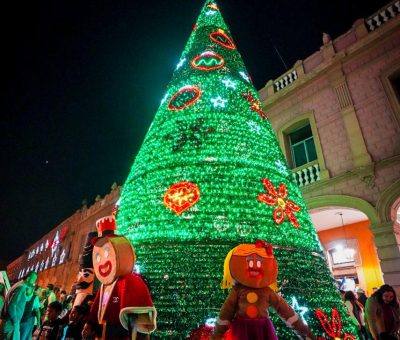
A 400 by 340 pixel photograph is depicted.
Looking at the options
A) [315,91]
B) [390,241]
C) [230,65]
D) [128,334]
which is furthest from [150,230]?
[315,91]

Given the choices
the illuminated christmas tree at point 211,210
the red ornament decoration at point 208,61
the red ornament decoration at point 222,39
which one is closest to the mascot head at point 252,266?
the illuminated christmas tree at point 211,210

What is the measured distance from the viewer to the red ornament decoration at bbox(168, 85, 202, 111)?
342cm

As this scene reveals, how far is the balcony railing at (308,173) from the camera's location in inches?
344

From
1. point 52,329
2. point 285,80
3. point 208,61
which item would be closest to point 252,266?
point 52,329

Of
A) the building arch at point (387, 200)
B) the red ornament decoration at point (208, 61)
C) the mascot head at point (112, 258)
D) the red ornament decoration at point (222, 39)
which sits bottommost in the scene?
the mascot head at point (112, 258)

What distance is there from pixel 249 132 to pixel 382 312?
9.38 feet

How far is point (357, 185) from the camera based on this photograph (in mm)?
7621

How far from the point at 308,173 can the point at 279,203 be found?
684 centimetres

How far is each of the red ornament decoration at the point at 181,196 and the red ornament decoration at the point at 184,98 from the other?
1.14 m

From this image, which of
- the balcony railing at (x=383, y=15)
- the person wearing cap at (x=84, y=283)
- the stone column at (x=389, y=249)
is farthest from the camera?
the balcony railing at (x=383, y=15)

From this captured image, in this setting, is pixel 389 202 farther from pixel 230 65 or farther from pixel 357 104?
pixel 230 65

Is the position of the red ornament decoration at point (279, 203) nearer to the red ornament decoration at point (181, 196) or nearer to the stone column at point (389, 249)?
the red ornament decoration at point (181, 196)

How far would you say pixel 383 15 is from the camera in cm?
814

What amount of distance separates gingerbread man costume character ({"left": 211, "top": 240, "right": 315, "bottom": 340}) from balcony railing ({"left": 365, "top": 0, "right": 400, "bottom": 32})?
9233 millimetres
